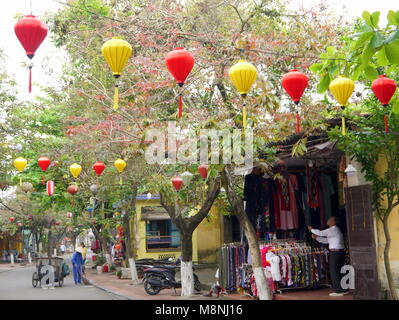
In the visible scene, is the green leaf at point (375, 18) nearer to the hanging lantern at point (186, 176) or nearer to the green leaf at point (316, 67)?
the green leaf at point (316, 67)

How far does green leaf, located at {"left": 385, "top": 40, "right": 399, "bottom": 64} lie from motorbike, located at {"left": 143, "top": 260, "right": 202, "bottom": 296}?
10466 mm

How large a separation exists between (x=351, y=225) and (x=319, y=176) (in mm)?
2000

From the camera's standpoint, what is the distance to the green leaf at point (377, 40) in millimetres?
5227

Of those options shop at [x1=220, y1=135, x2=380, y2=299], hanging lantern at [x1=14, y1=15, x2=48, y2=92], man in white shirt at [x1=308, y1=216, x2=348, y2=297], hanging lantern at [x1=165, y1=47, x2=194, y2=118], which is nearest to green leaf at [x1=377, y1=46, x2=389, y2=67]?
hanging lantern at [x1=165, y1=47, x2=194, y2=118]

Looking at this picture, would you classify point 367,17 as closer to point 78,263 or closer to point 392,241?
point 392,241

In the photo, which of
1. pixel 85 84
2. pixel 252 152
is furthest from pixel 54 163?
pixel 252 152

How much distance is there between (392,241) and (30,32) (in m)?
7.89

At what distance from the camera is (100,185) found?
18.0m

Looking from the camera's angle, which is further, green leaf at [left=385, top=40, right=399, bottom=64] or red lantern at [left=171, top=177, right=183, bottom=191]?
red lantern at [left=171, top=177, right=183, bottom=191]

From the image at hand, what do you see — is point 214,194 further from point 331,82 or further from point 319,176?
point 331,82

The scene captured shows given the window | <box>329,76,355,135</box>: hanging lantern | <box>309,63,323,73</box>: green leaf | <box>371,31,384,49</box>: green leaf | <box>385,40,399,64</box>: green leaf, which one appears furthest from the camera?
the window

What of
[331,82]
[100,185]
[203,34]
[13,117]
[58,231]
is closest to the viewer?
[331,82]

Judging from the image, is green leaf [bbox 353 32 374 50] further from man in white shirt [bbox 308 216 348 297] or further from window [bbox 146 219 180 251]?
window [bbox 146 219 180 251]

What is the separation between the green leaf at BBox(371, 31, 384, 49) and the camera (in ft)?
17.1
